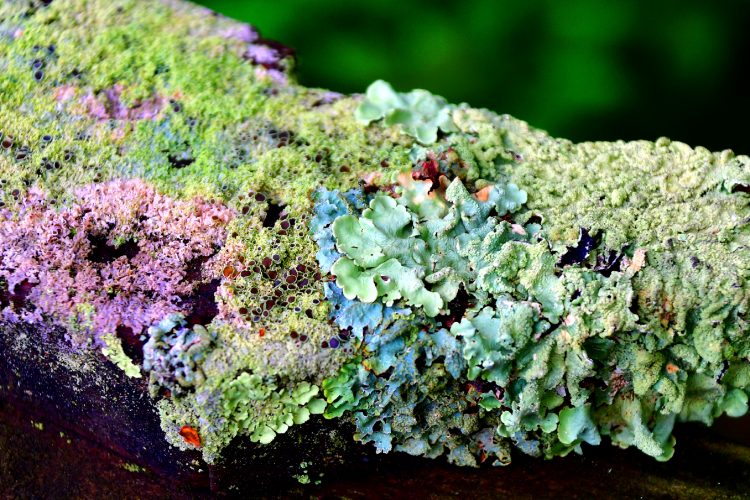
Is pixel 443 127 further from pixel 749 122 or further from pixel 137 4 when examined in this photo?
pixel 749 122

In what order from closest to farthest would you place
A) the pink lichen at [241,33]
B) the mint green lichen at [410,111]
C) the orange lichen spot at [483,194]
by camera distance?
1. the orange lichen spot at [483,194]
2. the mint green lichen at [410,111]
3. the pink lichen at [241,33]

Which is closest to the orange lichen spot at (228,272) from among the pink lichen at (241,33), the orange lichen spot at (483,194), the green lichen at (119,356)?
the green lichen at (119,356)

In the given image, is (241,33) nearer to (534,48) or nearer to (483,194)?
(483,194)

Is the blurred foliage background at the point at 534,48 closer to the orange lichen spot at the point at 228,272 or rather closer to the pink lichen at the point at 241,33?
the pink lichen at the point at 241,33

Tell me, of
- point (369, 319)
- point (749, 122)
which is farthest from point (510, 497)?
point (749, 122)

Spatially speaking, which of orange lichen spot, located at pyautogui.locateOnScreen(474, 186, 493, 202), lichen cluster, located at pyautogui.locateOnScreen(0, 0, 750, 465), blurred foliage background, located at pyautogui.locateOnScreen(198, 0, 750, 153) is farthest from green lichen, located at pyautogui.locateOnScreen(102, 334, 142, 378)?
blurred foliage background, located at pyautogui.locateOnScreen(198, 0, 750, 153)

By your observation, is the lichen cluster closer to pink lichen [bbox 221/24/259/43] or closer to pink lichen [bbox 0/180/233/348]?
pink lichen [bbox 0/180/233/348]
